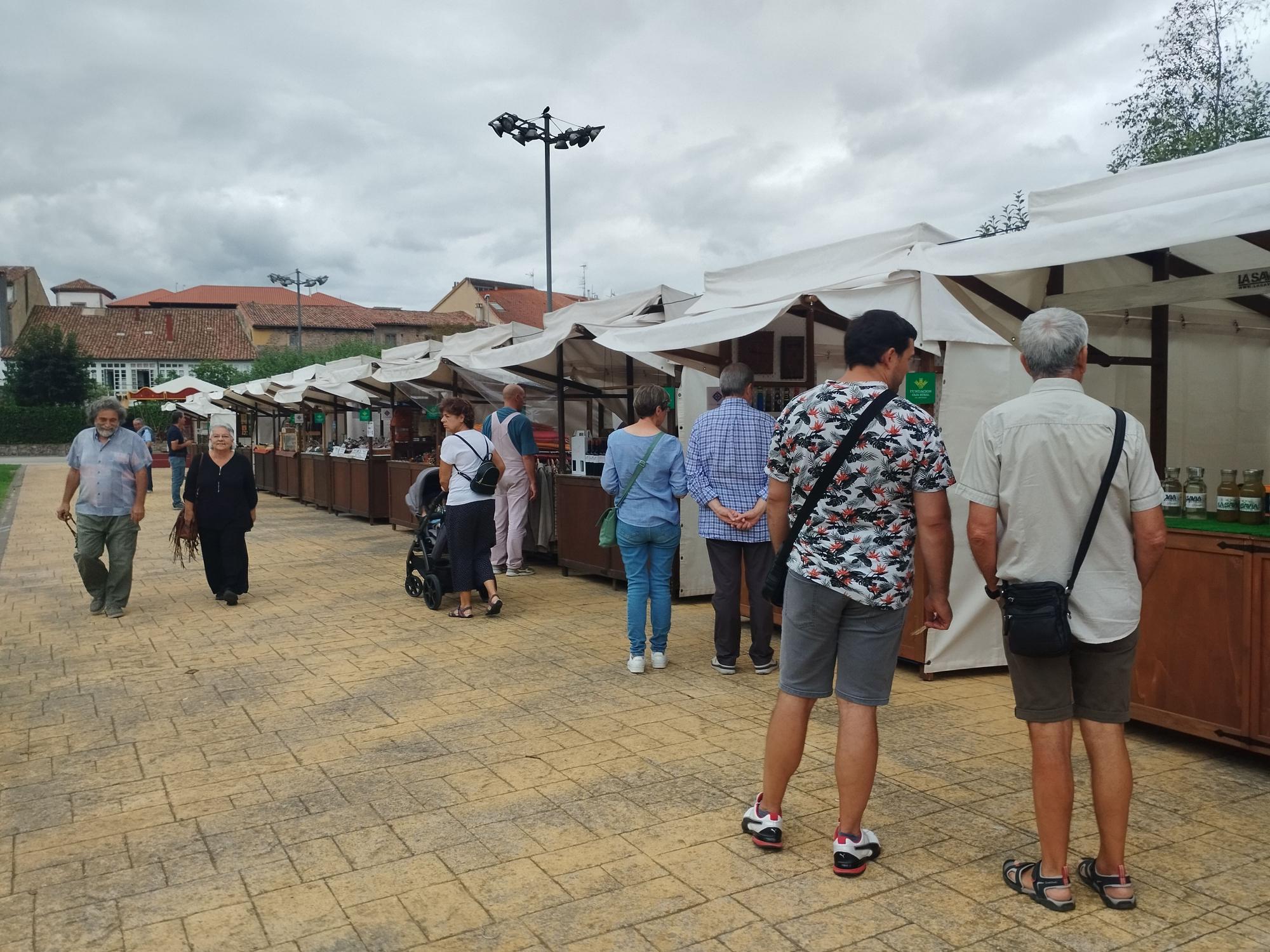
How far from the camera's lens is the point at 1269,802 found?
3.90m

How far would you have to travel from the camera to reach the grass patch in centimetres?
2407

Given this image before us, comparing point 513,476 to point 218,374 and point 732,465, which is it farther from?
point 218,374

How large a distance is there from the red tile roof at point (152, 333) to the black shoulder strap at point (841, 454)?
73316mm

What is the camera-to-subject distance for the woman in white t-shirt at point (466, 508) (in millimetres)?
7586

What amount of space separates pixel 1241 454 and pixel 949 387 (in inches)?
110

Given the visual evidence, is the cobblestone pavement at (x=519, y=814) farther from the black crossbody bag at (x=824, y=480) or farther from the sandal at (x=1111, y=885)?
the black crossbody bag at (x=824, y=480)

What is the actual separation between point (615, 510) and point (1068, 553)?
352 cm

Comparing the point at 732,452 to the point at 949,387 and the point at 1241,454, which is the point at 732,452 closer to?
the point at 949,387

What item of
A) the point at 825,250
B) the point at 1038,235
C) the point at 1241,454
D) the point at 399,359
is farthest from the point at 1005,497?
the point at 399,359

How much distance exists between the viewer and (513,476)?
9.93 m

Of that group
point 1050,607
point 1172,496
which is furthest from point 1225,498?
point 1050,607

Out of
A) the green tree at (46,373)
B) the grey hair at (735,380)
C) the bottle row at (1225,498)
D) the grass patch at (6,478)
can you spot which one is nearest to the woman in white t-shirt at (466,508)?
the grey hair at (735,380)

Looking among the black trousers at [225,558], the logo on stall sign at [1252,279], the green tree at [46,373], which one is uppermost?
the green tree at [46,373]

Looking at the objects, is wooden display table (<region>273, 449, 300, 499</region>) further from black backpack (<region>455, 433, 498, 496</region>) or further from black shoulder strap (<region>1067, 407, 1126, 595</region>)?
black shoulder strap (<region>1067, 407, 1126, 595</region>)
